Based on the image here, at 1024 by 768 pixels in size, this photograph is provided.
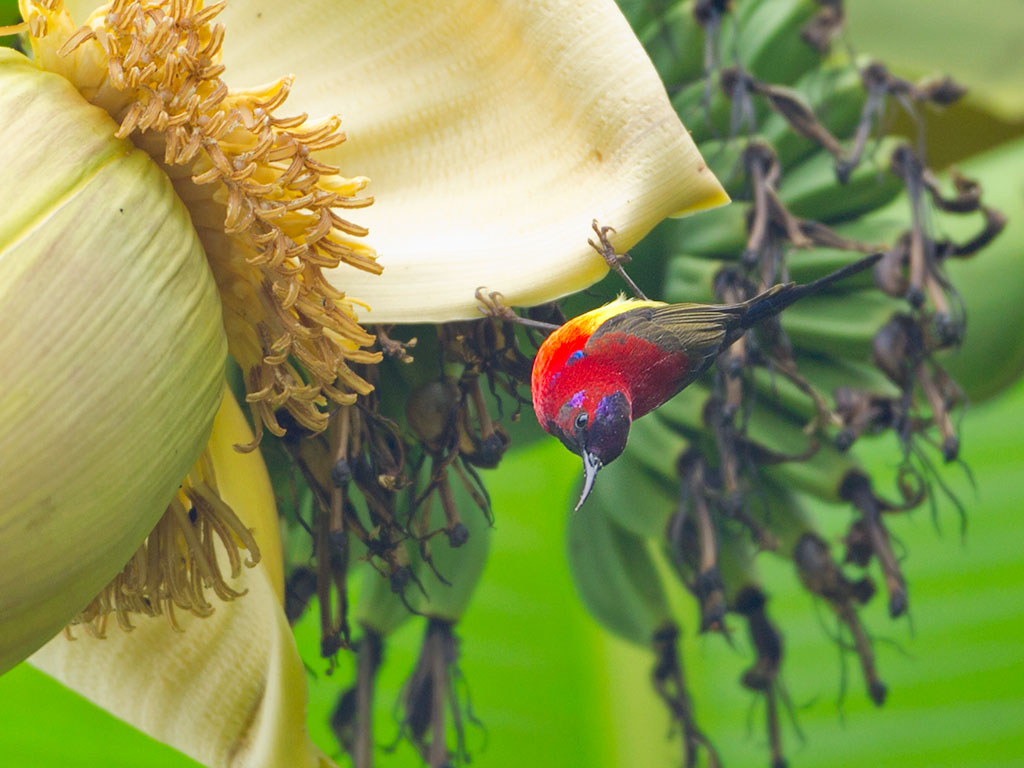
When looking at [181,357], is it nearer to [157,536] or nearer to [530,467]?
[157,536]

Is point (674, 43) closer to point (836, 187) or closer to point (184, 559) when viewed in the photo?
point (836, 187)

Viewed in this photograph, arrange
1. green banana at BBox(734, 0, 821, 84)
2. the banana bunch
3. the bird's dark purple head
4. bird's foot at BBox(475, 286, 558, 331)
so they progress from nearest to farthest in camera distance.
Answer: the bird's dark purple head, bird's foot at BBox(475, 286, 558, 331), the banana bunch, green banana at BBox(734, 0, 821, 84)

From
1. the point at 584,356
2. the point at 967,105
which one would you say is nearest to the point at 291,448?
the point at 584,356

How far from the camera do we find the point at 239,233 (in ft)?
1.04

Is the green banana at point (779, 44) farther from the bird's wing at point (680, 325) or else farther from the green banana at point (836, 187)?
the bird's wing at point (680, 325)

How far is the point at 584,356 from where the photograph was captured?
0.23m

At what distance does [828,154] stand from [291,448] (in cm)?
32

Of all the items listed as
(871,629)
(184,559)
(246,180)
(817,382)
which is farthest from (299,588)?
(871,629)

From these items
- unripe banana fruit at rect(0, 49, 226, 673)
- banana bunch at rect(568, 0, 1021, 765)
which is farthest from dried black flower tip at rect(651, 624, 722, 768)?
unripe banana fruit at rect(0, 49, 226, 673)

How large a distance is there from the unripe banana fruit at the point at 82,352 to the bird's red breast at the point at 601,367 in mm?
106

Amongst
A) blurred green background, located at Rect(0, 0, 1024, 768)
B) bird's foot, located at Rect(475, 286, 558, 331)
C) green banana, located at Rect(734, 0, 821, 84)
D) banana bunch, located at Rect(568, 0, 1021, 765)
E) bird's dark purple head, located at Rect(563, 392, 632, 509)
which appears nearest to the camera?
bird's dark purple head, located at Rect(563, 392, 632, 509)

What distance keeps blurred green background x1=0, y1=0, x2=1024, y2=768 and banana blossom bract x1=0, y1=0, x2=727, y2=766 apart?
12.3 inches

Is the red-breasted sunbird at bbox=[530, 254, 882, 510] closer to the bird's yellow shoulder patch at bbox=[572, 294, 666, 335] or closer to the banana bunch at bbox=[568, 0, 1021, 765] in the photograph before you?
the bird's yellow shoulder patch at bbox=[572, 294, 666, 335]

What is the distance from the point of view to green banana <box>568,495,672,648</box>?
56cm
